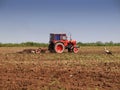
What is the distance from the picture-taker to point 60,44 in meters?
27.2

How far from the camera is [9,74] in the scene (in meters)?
12.6

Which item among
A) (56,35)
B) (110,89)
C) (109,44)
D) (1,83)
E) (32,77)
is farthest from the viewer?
(109,44)

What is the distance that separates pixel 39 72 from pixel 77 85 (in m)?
2.93

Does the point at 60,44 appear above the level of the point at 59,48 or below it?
above

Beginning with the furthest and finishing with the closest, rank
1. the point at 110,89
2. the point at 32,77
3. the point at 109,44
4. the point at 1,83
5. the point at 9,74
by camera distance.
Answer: the point at 109,44 < the point at 9,74 < the point at 32,77 < the point at 1,83 < the point at 110,89

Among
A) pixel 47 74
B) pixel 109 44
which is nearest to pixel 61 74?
pixel 47 74

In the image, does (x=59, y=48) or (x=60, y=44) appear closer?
(x=60, y=44)

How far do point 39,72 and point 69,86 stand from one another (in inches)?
121

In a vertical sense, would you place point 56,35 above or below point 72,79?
above

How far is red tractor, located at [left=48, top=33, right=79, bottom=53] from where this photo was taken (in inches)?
1073

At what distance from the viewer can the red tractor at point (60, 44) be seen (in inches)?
1073

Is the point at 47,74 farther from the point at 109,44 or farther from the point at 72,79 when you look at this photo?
the point at 109,44

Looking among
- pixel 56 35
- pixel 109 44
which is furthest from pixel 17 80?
pixel 109 44

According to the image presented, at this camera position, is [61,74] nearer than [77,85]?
No
